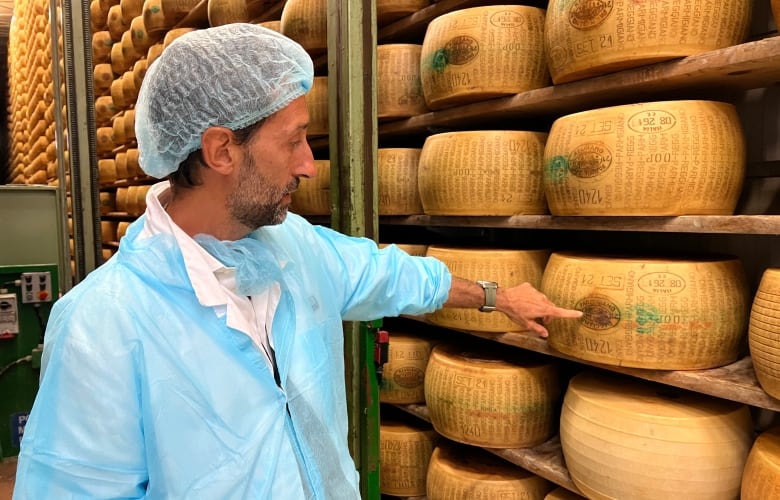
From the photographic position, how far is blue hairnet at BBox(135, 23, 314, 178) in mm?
1126

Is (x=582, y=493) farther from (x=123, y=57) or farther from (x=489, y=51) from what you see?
(x=123, y=57)

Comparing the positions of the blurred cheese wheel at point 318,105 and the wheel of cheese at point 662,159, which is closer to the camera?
the wheel of cheese at point 662,159

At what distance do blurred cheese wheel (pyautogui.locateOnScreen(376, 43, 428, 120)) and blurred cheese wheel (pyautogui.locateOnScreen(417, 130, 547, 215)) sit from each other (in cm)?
35

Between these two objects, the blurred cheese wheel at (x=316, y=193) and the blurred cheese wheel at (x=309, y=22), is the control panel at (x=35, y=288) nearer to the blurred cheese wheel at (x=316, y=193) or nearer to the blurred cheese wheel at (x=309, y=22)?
the blurred cheese wheel at (x=316, y=193)

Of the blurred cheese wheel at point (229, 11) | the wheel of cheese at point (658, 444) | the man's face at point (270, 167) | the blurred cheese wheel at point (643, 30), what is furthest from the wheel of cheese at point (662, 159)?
the blurred cheese wheel at point (229, 11)

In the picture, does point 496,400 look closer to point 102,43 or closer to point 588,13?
point 588,13

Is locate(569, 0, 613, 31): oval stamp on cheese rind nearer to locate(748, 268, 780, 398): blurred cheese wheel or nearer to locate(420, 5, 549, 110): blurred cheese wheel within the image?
locate(420, 5, 549, 110): blurred cheese wheel

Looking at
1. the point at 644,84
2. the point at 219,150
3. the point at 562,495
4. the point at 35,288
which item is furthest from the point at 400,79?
the point at 35,288

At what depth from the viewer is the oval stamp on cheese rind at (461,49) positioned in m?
1.76

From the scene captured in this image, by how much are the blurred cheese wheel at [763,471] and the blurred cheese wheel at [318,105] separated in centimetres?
162

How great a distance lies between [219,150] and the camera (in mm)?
1146

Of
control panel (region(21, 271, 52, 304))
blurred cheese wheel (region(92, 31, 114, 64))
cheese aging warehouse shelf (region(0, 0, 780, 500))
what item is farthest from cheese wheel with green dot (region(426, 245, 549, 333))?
blurred cheese wheel (region(92, 31, 114, 64))

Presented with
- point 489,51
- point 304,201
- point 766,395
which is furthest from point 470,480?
point 489,51

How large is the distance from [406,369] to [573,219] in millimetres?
880
